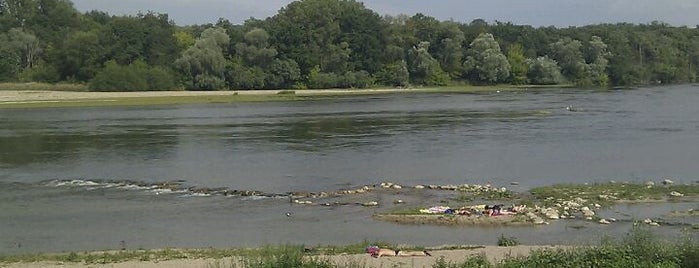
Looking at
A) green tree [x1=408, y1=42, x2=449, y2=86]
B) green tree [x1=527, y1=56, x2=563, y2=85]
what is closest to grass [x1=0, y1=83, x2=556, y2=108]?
green tree [x1=408, y1=42, x2=449, y2=86]

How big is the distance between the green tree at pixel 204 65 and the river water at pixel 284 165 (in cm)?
4905

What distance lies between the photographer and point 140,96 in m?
114

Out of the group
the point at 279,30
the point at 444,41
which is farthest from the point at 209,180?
the point at 444,41

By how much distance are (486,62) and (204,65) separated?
5102cm

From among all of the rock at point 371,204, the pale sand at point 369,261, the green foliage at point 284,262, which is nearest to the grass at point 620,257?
the green foliage at point 284,262

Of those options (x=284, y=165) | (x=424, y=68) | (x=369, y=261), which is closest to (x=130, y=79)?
(x=424, y=68)

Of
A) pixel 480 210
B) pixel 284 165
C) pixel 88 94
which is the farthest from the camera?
pixel 88 94

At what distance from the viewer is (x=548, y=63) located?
145m

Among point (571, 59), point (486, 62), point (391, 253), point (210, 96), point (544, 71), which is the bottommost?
point (210, 96)

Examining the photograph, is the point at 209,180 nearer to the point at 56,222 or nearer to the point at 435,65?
the point at 56,222

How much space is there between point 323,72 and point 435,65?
68.0 feet

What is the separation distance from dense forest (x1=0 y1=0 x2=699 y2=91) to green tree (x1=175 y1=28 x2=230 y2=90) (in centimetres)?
19

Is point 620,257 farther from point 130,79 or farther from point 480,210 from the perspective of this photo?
point 130,79

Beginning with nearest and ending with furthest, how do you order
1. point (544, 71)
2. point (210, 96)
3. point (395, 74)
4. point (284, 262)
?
point (284, 262), point (210, 96), point (395, 74), point (544, 71)
